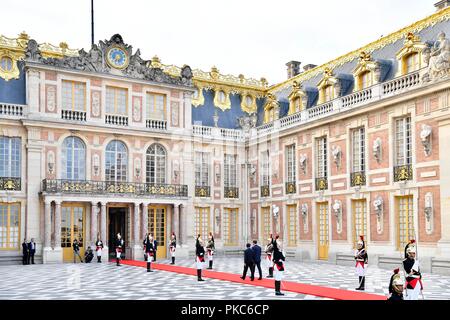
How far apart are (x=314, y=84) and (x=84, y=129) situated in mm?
11993

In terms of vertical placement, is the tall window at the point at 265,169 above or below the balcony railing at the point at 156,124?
below

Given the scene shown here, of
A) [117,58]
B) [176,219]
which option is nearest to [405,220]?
[176,219]

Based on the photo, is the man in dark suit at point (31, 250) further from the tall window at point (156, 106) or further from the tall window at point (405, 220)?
the tall window at point (405, 220)

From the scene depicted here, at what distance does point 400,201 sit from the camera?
2294cm

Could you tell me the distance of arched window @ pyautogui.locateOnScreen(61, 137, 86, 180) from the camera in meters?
28.7

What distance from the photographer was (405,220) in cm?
2270

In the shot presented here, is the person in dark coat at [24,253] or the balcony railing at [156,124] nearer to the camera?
the person in dark coat at [24,253]

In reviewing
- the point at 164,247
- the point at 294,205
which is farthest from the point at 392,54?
the point at 164,247

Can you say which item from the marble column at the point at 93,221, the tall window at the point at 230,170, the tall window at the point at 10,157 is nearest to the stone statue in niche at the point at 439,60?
the tall window at the point at 230,170

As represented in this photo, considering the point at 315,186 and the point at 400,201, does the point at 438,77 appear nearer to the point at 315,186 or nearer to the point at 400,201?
the point at 400,201

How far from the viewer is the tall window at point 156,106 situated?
3138 centimetres

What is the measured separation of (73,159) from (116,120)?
3.00 meters

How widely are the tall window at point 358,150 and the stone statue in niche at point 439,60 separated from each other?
448 centimetres

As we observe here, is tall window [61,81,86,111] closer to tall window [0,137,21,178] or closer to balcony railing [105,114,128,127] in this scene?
balcony railing [105,114,128,127]
